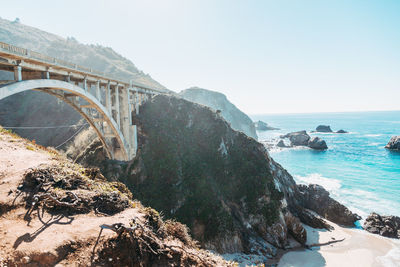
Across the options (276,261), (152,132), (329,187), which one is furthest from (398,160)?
(152,132)

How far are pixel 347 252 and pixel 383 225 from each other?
9.99 m

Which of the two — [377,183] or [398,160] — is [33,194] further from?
[398,160]

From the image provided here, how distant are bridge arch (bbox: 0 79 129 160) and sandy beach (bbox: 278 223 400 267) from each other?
22862 millimetres

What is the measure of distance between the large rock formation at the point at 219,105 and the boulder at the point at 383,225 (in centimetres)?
7653

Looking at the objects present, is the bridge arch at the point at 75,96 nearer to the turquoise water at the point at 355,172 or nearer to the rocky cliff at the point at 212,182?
the rocky cliff at the point at 212,182

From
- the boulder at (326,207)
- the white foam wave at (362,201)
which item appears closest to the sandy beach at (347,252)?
the boulder at (326,207)

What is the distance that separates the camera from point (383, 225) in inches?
1041

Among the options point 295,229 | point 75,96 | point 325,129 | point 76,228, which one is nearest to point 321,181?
point 295,229

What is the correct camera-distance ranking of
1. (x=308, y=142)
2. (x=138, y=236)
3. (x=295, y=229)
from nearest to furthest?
(x=138, y=236) < (x=295, y=229) < (x=308, y=142)

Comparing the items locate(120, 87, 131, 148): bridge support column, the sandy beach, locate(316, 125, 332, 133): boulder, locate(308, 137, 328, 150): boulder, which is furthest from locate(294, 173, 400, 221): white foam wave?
locate(316, 125, 332, 133): boulder

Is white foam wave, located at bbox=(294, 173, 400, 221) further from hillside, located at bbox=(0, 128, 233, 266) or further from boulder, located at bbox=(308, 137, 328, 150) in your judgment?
hillside, located at bbox=(0, 128, 233, 266)

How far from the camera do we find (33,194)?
550cm

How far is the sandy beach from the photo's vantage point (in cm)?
1983

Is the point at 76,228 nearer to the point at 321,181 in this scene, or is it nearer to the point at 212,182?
the point at 212,182
